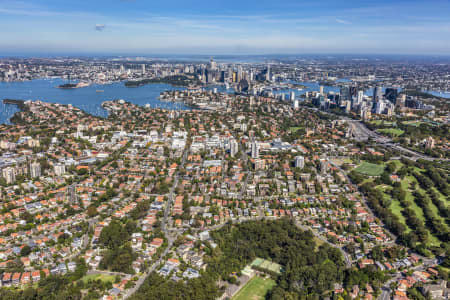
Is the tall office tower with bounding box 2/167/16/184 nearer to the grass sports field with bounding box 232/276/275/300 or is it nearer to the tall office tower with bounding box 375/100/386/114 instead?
the grass sports field with bounding box 232/276/275/300

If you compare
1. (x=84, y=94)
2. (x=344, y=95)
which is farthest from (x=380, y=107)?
(x=84, y=94)

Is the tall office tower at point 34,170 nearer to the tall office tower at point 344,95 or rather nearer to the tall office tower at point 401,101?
the tall office tower at point 344,95

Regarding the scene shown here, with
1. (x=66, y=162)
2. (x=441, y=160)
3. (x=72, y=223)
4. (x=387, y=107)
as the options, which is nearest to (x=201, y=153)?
(x=66, y=162)

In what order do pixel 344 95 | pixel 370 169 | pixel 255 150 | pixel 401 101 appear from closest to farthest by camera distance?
pixel 370 169 < pixel 255 150 < pixel 401 101 < pixel 344 95

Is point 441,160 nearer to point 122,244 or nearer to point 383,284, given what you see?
point 383,284

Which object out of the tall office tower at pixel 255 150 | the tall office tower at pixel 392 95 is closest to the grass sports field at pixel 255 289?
the tall office tower at pixel 255 150

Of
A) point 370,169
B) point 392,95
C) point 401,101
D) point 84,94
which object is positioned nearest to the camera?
point 370,169

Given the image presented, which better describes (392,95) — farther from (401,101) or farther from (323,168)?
(323,168)

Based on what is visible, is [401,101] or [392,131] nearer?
[392,131]
